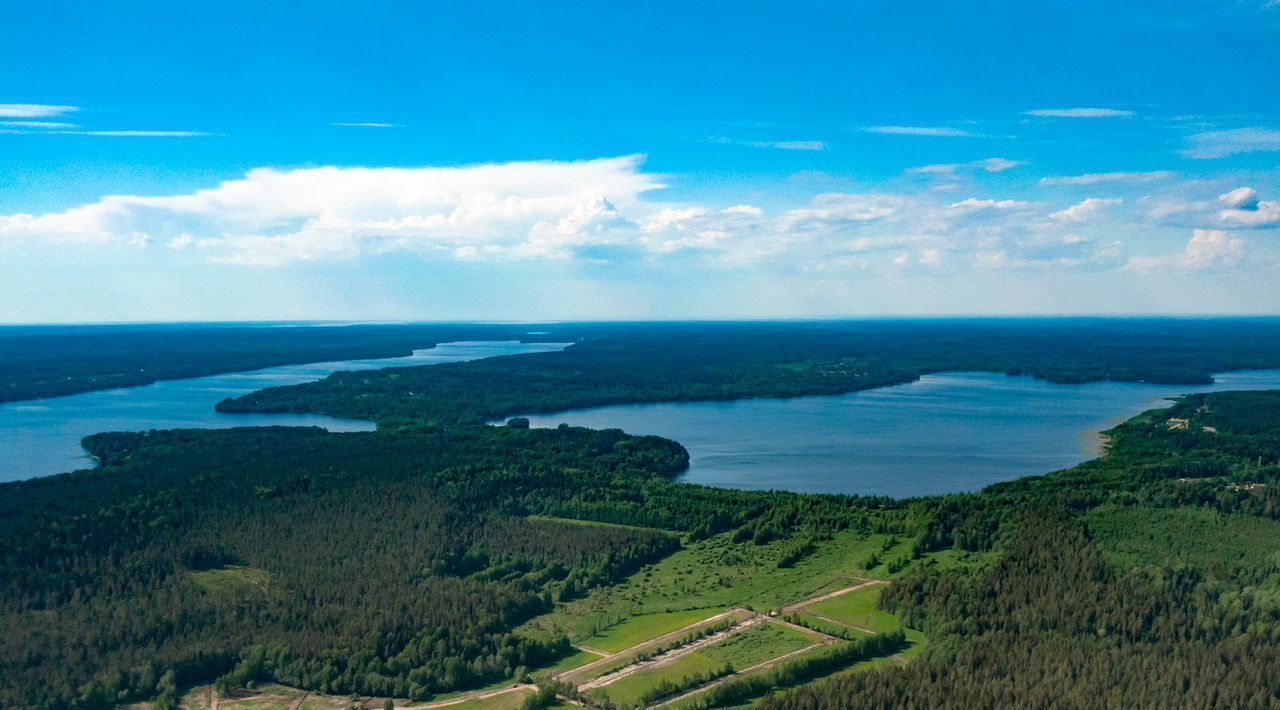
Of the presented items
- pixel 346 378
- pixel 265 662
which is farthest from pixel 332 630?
pixel 346 378

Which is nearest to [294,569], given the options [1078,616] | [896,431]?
[1078,616]

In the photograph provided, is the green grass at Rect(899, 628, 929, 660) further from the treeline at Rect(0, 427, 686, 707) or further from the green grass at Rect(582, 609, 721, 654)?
the treeline at Rect(0, 427, 686, 707)

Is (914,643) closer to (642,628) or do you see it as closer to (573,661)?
(642,628)

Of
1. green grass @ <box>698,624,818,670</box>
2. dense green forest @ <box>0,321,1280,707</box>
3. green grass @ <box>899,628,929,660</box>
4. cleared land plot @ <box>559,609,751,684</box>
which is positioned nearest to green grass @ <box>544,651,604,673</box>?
cleared land plot @ <box>559,609,751,684</box>

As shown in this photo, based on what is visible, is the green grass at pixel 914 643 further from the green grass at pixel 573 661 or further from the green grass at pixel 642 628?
the green grass at pixel 573 661

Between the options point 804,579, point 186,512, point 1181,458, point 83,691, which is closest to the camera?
point 83,691

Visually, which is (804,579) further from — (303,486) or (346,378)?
(346,378)

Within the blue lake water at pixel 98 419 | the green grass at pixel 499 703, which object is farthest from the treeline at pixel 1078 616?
the blue lake water at pixel 98 419
